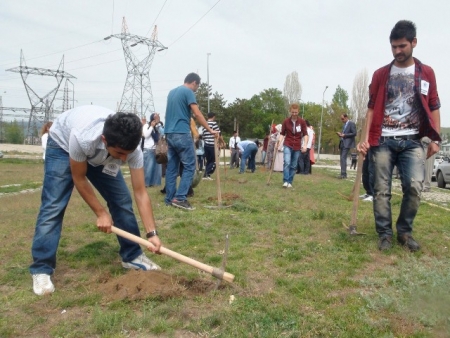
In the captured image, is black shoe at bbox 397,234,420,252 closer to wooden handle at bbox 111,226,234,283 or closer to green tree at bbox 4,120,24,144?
wooden handle at bbox 111,226,234,283

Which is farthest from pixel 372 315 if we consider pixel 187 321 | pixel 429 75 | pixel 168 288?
pixel 429 75

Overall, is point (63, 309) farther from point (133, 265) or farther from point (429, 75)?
point (429, 75)

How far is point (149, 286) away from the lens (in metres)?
3.25

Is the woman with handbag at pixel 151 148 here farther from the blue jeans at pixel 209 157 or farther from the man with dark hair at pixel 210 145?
the blue jeans at pixel 209 157

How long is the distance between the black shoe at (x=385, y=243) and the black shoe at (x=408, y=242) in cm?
13

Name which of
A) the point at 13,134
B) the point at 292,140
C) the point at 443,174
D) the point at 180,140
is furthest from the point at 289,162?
the point at 13,134

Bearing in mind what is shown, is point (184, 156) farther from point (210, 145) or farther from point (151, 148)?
point (210, 145)

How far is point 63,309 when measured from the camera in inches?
A: 119

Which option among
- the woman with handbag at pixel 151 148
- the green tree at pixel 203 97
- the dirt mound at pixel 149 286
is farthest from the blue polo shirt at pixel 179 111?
the green tree at pixel 203 97

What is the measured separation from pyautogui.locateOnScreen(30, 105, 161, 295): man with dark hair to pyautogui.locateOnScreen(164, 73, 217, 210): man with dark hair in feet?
8.90

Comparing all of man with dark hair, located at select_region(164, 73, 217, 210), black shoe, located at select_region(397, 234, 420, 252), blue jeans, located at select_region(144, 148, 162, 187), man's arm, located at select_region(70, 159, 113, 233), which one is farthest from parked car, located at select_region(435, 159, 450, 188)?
man's arm, located at select_region(70, 159, 113, 233)

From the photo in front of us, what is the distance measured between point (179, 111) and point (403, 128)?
3.36 metres

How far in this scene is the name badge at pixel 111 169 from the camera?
3.57 meters

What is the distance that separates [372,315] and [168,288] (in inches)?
55.6
